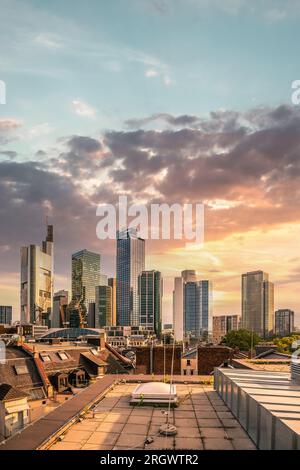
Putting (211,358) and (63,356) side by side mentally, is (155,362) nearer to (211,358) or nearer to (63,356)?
(211,358)

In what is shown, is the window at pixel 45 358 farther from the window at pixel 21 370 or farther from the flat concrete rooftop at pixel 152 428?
the flat concrete rooftop at pixel 152 428

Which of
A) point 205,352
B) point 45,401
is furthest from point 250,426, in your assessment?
point 205,352

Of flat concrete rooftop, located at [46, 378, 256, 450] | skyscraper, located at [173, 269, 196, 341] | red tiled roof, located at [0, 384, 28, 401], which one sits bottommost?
red tiled roof, located at [0, 384, 28, 401]

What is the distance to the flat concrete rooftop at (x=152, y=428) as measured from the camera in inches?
645

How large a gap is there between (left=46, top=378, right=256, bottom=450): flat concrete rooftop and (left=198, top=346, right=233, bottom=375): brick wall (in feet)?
117

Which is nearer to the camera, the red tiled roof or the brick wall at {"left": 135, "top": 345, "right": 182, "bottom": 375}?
the red tiled roof

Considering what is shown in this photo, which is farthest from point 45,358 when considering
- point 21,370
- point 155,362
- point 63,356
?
point 155,362

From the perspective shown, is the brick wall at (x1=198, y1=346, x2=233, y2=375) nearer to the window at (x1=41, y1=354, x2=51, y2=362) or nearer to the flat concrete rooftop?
the window at (x1=41, y1=354, x2=51, y2=362)

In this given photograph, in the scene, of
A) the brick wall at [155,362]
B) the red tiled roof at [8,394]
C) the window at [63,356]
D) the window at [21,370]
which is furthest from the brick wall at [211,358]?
the red tiled roof at [8,394]

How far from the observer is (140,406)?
22438 mm

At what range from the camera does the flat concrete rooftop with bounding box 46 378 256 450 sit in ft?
53.7

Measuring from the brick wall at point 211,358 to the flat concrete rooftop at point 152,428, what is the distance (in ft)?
117

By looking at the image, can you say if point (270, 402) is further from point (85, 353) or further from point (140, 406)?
point (85, 353)

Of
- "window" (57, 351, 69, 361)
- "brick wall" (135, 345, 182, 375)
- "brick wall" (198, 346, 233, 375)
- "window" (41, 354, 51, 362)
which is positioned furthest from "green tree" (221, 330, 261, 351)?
"window" (41, 354, 51, 362)
